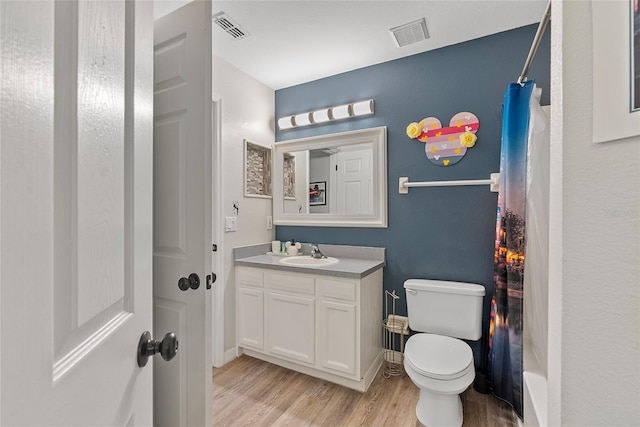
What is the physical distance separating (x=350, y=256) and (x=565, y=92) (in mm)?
2047

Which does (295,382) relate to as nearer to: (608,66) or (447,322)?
(447,322)

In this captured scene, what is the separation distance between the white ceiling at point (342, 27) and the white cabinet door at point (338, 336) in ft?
6.14

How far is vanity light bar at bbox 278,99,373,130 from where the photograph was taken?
8.07 feet

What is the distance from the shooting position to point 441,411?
5.28 feet

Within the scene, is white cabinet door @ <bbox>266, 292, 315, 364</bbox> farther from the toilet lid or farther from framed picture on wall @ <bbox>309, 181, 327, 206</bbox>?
framed picture on wall @ <bbox>309, 181, 327, 206</bbox>

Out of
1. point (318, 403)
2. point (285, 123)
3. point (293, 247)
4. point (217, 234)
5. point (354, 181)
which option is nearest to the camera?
point (318, 403)

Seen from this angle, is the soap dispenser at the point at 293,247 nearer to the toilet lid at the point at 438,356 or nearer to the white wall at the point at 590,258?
the toilet lid at the point at 438,356

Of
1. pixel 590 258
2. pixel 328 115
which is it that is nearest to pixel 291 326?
pixel 328 115

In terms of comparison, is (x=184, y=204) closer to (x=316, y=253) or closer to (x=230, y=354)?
(x=316, y=253)

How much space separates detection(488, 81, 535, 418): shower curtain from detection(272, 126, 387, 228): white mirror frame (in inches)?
34.0

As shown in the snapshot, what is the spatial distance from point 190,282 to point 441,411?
4.94 feet

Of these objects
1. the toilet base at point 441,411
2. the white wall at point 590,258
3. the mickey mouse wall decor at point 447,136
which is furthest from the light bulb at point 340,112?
the toilet base at point 441,411

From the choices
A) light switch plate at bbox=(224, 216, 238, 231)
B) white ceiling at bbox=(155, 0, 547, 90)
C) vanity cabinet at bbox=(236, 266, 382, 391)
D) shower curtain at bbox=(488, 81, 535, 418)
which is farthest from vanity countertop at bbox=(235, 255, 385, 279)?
white ceiling at bbox=(155, 0, 547, 90)

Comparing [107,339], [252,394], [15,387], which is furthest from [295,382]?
[15,387]
